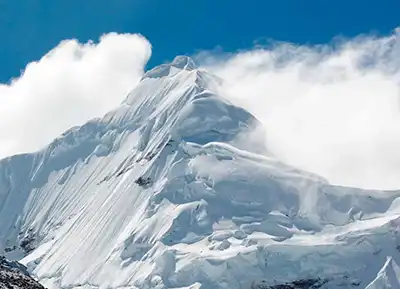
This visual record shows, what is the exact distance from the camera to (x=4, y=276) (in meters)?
161

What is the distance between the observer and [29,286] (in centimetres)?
15788

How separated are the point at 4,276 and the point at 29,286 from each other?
571 cm
